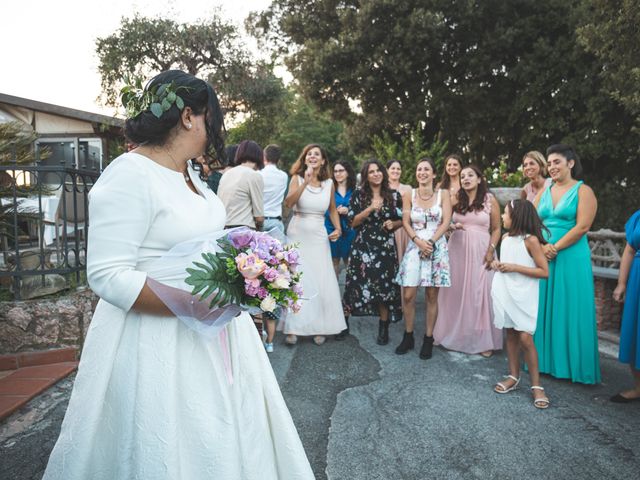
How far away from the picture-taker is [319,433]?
11.0 ft

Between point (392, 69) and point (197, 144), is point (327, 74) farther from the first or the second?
point (197, 144)

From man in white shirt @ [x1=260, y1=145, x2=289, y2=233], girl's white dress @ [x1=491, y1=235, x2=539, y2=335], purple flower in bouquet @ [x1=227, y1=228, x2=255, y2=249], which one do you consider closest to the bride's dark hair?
purple flower in bouquet @ [x1=227, y1=228, x2=255, y2=249]

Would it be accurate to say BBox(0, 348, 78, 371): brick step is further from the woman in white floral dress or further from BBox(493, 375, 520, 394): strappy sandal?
BBox(493, 375, 520, 394): strappy sandal

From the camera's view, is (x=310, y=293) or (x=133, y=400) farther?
(x=310, y=293)

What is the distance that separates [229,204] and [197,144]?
3.22m

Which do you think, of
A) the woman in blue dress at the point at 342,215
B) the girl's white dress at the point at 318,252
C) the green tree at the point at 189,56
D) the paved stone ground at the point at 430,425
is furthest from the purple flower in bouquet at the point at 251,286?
the green tree at the point at 189,56

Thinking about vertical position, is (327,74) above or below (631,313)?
above

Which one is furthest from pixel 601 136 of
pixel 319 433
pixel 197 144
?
pixel 197 144

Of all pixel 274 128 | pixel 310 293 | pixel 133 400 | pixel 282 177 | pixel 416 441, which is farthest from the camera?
pixel 274 128

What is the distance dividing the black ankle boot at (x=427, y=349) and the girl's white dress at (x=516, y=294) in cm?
112

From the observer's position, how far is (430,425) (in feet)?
11.5

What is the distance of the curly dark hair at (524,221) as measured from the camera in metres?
4.15

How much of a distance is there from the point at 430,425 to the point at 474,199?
9.88 feet

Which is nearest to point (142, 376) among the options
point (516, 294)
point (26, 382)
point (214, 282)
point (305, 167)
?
point (214, 282)
